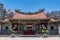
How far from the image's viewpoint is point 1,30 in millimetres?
17797

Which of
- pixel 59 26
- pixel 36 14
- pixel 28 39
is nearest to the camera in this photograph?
pixel 28 39

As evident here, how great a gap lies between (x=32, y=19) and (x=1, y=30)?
14.8 ft

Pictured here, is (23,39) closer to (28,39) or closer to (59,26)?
(28,39)

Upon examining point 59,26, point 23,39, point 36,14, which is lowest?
point 23,39

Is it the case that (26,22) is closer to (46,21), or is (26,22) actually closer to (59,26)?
(46,21)

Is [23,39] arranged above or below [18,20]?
below

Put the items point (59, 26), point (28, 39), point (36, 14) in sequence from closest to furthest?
point (28, 39) < point (59, 26) < point (36, 14)

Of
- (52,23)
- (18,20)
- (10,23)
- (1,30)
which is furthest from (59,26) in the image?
(1,30)

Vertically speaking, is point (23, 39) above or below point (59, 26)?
below

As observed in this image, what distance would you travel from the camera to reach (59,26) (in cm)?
1748

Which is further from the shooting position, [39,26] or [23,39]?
[39,26]

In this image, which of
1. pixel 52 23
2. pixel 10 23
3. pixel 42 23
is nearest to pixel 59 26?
pixel 52 23

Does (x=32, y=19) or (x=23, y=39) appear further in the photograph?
(x=32, y=19)

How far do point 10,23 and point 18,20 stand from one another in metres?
1.35
